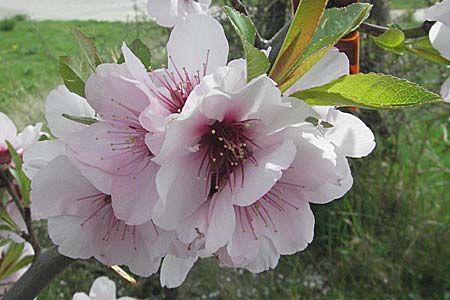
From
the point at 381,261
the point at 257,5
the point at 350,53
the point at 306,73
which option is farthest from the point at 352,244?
the point at 306,73

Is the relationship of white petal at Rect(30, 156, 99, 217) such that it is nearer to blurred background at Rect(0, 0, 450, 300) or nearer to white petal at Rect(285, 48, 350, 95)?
white petal at Rect(285, 48, 350, 95)

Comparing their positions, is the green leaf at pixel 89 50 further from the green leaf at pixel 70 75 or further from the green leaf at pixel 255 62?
the green leaf at pixel 255 62

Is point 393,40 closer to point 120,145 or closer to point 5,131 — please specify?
point 120,145

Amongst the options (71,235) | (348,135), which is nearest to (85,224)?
(71,235)

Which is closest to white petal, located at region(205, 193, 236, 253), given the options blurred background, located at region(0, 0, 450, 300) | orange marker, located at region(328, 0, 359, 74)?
orange marker, located at region(328, 0, 359, 74)

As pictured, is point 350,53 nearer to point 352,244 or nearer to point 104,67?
point 104,67

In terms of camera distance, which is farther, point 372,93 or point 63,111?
point 63,111

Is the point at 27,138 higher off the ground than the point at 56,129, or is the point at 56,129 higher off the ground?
the point at 56,129
